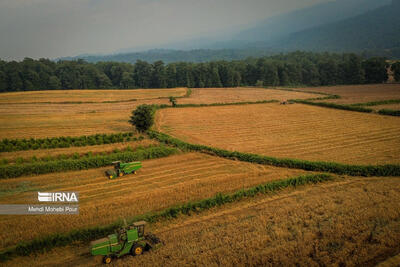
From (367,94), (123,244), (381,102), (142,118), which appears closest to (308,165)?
(123,244)

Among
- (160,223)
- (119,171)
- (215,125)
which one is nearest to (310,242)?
(160,223)

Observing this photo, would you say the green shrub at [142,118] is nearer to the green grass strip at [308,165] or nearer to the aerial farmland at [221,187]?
the aerial farmland at [221,187]

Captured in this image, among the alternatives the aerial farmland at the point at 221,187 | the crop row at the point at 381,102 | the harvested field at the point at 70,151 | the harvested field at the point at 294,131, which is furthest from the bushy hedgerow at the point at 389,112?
the harvested field at the point at 70,151

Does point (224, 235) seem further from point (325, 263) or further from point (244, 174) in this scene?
point (244, 174)

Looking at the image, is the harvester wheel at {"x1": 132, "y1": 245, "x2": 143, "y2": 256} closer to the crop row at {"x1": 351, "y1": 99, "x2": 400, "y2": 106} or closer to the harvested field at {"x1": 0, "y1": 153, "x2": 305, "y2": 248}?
the harvested field at {"x1": 0, "y1": 153, "x2": 305, "y2": 248}

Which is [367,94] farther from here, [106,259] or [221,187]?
[106,259]

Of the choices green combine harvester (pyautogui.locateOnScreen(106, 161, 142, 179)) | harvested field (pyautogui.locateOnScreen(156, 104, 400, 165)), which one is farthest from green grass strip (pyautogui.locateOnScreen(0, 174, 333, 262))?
green combine harvester (pyautogui.locateOnScreen(106, 161, 142, 179))
